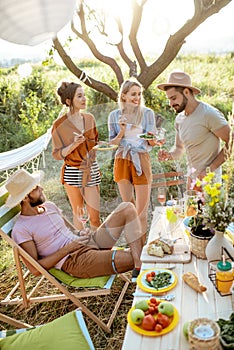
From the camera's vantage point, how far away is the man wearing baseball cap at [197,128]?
253 centimetres

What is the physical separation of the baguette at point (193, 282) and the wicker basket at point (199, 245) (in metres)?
0.19

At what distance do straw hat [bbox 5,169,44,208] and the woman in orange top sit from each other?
1.24 ft

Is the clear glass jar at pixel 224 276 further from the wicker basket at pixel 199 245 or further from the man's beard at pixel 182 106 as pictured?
the man's beard at pixel 182 106

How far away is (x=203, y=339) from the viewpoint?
123 cm

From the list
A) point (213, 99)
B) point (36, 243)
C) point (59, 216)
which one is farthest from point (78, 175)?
point (213, 99)

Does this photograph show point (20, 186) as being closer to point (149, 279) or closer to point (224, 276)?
point (149, 279)

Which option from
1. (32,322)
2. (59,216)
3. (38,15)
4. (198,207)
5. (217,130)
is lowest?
(32,322)

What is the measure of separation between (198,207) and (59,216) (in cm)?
98

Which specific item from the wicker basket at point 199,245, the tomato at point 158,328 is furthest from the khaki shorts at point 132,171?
the tomato at point 158,328

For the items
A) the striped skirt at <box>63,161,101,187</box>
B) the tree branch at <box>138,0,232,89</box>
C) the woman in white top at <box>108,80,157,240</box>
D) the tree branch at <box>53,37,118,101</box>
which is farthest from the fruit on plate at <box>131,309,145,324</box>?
the tree branch at <box>53,37,118,101</box>

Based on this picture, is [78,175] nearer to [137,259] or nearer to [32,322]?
[137,259]

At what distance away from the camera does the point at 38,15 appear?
203cm

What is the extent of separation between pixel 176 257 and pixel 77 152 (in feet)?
3.69

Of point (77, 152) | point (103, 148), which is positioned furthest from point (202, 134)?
point (77, 152)
